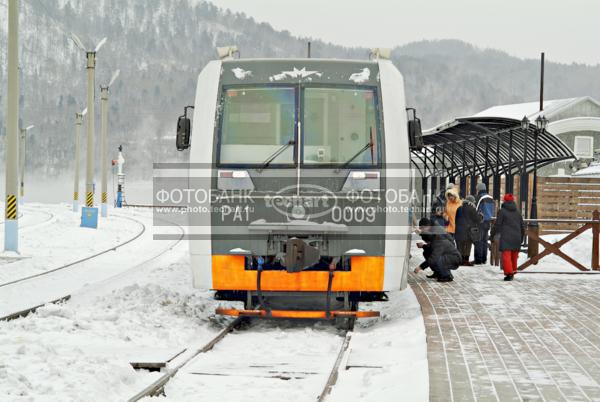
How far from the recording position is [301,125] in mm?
10359

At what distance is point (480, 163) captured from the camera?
26.2 m

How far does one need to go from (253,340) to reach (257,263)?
97 centimetres

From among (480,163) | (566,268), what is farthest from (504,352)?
(480,163)

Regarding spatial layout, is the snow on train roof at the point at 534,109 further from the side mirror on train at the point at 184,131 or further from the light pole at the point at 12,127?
the side mirror on train at the point at 184,131

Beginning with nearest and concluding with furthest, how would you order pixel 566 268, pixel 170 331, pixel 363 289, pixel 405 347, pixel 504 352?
pixel 504 352
pixel 405 347
pixel 170 331
pixel 363 289
pixel 566 268

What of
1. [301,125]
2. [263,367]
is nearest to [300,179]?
[301,125]

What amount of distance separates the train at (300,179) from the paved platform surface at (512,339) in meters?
1.22

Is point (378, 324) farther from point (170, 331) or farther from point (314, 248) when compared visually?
point (170, 331)

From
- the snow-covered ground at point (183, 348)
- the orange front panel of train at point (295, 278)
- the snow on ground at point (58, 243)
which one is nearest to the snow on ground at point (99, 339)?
the snow-covered ground at point (183, 348)

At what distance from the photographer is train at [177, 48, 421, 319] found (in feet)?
32.8

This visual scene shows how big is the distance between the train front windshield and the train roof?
10 centimetres

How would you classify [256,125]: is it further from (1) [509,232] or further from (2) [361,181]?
(1) [509,232]

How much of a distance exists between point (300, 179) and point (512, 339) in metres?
2.96

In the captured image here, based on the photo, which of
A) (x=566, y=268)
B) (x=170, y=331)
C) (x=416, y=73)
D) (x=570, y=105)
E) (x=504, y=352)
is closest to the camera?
(x=504, y=352)
